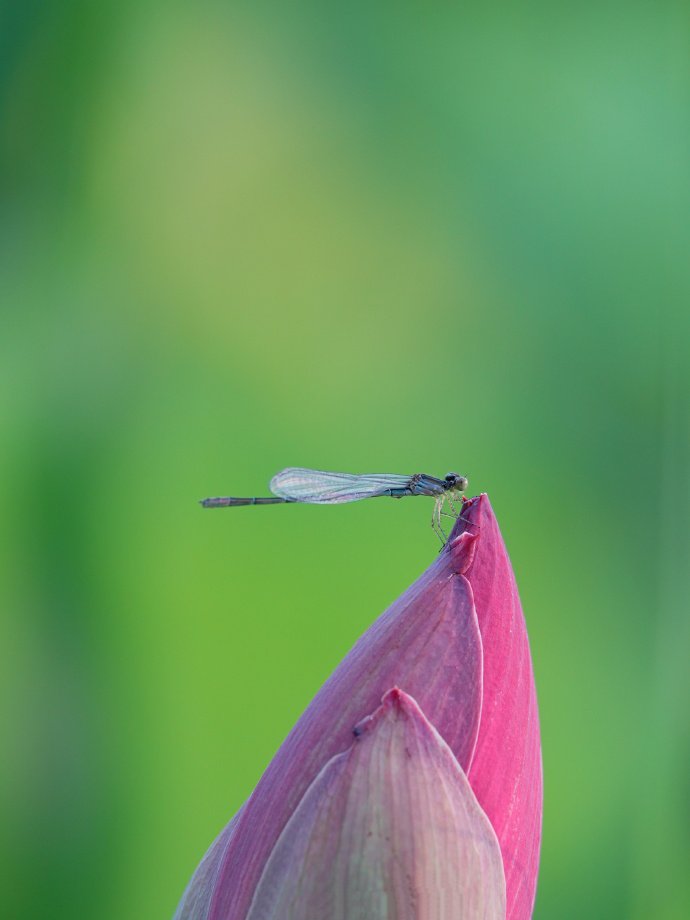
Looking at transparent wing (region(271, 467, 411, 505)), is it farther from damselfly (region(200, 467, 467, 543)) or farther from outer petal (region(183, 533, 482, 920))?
A: outer petal (region(183, 533, 482, 920))

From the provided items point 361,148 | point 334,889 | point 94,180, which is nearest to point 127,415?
point 94,180

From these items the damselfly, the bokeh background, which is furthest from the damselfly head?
the bokeh background

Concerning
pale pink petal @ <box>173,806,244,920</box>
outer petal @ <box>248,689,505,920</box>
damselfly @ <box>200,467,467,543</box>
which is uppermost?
damselfly @ <box>200,467,467,543</box>

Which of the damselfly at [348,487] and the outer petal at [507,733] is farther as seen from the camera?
the damselfly at [348,487]

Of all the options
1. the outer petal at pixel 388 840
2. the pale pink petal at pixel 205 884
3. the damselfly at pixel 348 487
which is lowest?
the pale pink petal at pixel 205 884

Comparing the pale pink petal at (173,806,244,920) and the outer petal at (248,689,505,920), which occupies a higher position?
the outer petal at (248,689,505,920)

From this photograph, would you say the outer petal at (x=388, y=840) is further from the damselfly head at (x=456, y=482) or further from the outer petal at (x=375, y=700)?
the damselfly head at (x=456, y=482)

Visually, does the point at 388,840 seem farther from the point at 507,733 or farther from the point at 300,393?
the point at 300,393

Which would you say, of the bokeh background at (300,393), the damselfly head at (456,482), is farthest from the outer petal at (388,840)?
the bokeh background at (300,393)
